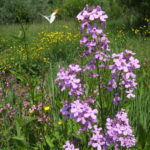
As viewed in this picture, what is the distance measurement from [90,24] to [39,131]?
119 cm

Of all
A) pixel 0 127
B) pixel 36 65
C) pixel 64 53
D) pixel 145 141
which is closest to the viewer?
pixel 145 141

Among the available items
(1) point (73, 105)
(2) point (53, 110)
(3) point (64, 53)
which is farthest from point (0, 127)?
(3) point (64, 53)

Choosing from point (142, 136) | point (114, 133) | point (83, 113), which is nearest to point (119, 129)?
point (114, 133)

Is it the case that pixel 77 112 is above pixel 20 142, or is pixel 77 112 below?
above

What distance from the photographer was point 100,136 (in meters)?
1.19

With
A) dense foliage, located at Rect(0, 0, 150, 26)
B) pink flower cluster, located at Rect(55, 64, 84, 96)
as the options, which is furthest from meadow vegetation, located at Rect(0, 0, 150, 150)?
dense foliage, located at Rect(0, 0, 150, 26)

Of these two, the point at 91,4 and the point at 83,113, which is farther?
the point at 91,4

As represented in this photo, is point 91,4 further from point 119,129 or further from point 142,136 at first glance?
point 119,129

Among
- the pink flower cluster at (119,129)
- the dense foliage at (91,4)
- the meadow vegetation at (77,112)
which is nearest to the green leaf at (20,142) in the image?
the meadow vegetation at (77,112)

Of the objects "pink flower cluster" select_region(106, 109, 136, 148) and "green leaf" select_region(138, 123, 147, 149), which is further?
"green leaf" select_region(138, 123, 147, 149)

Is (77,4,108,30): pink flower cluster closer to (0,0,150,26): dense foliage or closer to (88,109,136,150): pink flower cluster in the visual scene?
(88,109,136,150): pink flower cluster

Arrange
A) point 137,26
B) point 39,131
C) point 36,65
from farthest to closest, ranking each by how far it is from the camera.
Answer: point 137,26, point 36,65, point 39,131

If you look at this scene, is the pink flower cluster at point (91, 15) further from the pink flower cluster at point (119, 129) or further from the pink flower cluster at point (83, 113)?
the pink flower cluster at point (119, 129)

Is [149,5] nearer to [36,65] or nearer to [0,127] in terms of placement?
[36,65]
